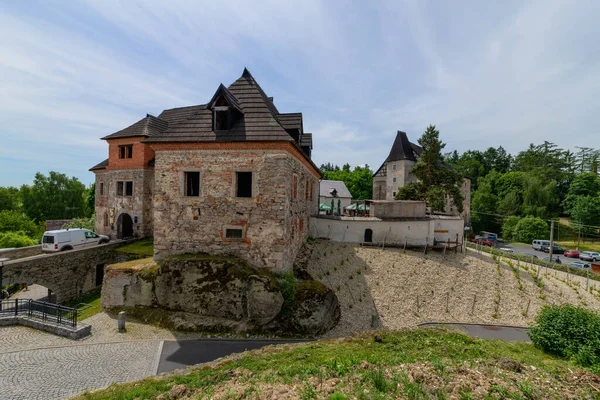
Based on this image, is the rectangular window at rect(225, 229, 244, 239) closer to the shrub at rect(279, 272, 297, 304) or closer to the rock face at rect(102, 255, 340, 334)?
the rock face at rect(102, 255, 340, 334)

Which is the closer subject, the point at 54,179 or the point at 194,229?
the point at 194,229

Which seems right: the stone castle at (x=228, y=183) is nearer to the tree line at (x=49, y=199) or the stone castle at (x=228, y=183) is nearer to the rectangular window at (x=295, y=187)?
the rectangular window at (x=295, y=187)

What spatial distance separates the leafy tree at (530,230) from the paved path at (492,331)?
36.9 meters

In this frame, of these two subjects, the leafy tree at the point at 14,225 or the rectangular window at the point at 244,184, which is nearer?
the rectangular window at the point at 244,184

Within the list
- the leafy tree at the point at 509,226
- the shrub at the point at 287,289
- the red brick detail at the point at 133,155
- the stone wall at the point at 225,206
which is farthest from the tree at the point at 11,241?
the leafy tree at the point at 509,226

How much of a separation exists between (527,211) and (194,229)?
57.1 m

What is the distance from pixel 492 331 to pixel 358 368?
1111 cm

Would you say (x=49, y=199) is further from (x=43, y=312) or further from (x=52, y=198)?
(x=43, y=312)

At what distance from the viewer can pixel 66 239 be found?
18.9 m

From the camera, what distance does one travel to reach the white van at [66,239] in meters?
18.3

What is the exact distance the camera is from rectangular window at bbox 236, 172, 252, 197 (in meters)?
13.5

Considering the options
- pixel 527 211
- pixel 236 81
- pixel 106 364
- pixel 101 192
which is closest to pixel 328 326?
pixel 106 364

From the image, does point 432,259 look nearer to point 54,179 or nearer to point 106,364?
point 106,364

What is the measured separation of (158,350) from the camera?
10.1 meters
